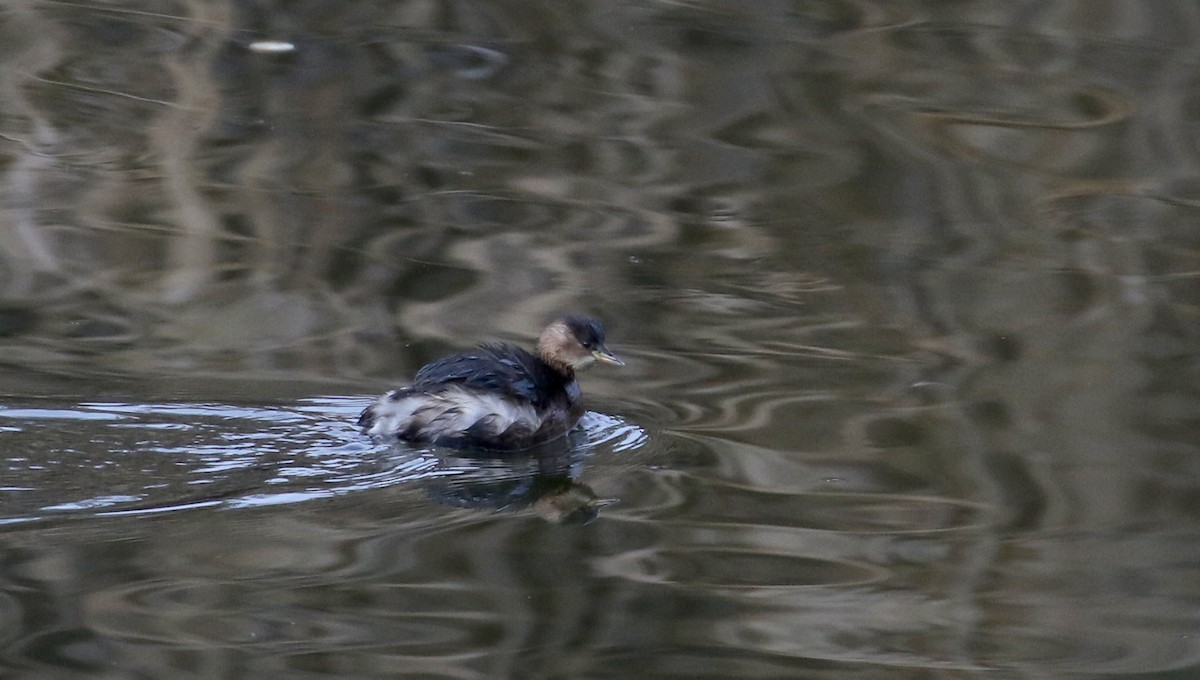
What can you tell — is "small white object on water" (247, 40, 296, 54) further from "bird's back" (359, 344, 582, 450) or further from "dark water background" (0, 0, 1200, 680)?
"bird's back" (359, 344, 582, 450)

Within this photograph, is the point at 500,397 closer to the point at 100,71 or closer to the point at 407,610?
the point at 407,610

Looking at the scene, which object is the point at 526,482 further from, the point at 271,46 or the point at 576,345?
the point at 271,46

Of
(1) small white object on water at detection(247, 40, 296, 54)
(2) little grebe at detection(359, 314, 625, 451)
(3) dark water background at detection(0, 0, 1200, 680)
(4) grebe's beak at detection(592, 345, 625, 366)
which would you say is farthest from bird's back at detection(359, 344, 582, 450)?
(1) small white object on water at detection(247, 40, 296, 54)

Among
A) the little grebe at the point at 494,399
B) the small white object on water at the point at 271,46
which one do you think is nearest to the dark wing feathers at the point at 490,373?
the little grebe at the point at 494,399

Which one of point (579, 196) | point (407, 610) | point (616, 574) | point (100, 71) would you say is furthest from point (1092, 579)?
point (100, 71)

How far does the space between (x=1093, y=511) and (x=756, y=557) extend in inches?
44.7

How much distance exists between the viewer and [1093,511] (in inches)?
220

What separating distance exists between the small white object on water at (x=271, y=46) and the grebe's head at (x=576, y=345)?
5.76 meters

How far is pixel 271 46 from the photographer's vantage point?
11836 millimetres

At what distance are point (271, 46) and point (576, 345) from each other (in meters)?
5.97

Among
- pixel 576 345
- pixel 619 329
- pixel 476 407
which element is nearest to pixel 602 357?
pixel 576 345

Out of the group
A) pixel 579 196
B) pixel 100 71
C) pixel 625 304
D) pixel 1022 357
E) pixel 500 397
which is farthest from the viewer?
pixel 100 71

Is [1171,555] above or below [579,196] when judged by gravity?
below

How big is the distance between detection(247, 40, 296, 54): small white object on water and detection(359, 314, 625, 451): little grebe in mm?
5801
